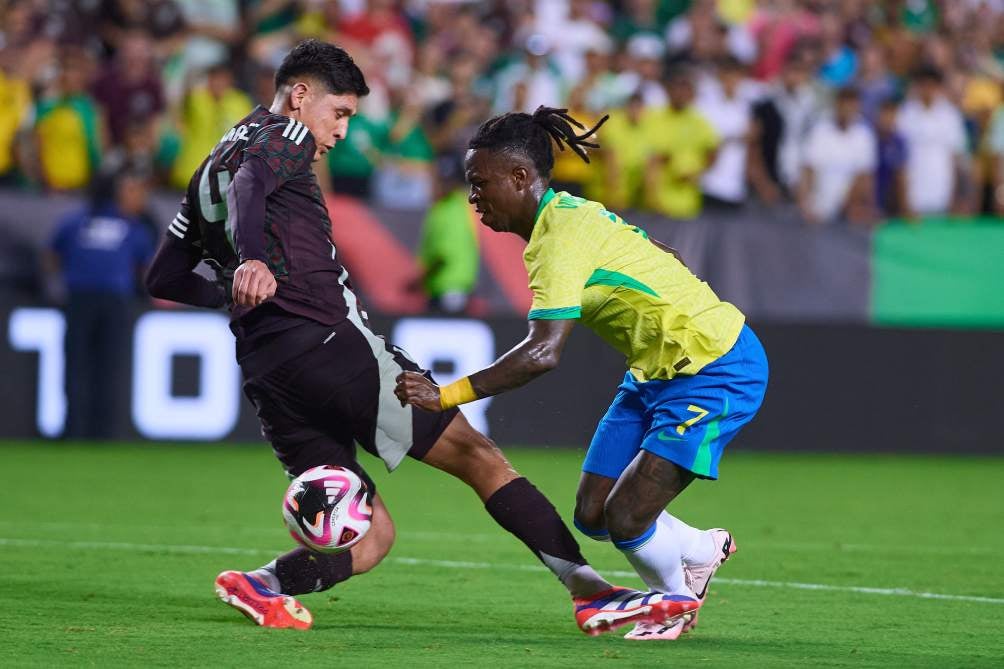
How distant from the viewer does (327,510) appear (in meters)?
5.90

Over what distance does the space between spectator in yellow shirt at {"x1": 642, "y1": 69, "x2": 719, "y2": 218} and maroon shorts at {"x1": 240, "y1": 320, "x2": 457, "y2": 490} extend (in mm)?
Answer: 9210

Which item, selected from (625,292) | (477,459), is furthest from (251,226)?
(625,292)

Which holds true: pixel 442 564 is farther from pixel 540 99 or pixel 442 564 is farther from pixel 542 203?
pixel 540 99

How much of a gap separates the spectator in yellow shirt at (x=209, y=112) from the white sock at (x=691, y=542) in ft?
28.0

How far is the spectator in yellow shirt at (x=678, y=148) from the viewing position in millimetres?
14992

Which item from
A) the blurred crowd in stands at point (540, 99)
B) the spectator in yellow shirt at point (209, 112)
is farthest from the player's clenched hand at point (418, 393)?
the spectator in yellow shirt at point (209, 112)

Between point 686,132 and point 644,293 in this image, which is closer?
point 644,293

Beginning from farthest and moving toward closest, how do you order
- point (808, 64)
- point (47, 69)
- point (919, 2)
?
point (919, 2) < point (808, 64) < point (47, 69)

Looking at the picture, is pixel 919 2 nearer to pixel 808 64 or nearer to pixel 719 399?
pixel 808 64

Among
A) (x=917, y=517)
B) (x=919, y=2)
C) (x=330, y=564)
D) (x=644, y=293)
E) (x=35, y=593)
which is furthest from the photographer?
(x=919, y=2)

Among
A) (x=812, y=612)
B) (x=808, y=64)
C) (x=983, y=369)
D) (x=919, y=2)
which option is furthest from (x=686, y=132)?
(x=812, y=612)

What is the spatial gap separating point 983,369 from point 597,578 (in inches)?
383

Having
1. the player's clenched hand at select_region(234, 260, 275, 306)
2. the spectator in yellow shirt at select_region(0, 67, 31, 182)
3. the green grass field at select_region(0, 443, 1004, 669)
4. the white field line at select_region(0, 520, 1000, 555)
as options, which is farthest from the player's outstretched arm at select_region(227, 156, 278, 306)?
the spectator in yellow shirt at select_region(0, 67, 31, 182)

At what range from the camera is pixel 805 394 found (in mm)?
14922
